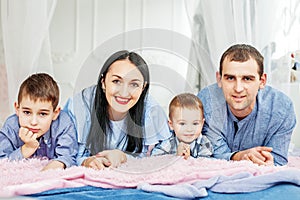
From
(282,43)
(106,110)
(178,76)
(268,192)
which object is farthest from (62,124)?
(282,43)

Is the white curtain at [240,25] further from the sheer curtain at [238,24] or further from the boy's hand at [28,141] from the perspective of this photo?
the boy's hand at [28,141]

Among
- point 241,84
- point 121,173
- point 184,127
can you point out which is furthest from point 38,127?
point 241,84

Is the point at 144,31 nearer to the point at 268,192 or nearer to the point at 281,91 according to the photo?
the point at 281,91

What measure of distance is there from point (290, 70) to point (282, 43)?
0.13m

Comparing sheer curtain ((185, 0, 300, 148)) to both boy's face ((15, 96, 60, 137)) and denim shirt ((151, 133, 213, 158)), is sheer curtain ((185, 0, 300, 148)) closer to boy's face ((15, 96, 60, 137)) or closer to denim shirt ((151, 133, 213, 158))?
denim shirt ((151, 133, 213, 158))

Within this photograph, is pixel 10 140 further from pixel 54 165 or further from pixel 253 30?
pixel 253 30

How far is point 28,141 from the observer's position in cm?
194

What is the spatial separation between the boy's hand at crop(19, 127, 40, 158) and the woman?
0.18m

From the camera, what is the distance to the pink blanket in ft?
4.92

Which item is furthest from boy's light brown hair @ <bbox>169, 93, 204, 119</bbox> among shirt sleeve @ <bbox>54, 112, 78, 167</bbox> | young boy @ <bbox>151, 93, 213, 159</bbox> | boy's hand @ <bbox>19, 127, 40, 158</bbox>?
boy's hand @ <bbox>19, 127, 40, 158</bbox>

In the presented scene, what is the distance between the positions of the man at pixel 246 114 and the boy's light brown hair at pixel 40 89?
0.60 meters

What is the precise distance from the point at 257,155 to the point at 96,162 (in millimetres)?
641

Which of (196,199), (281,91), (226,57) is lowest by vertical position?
(196,199)

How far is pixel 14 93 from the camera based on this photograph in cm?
203
